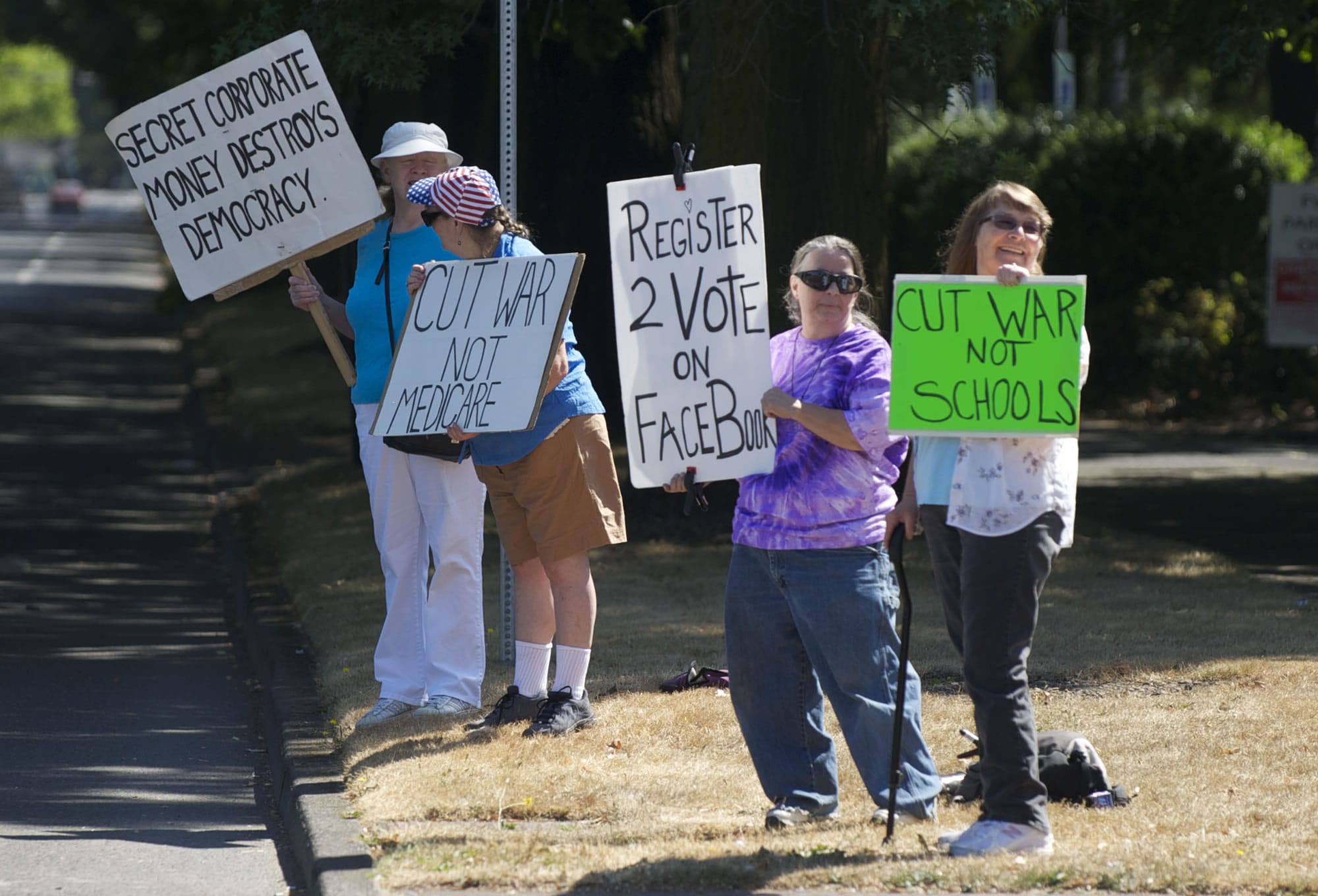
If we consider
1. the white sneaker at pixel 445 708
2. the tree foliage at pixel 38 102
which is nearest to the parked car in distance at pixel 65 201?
the tree foliage at pixel 38 102

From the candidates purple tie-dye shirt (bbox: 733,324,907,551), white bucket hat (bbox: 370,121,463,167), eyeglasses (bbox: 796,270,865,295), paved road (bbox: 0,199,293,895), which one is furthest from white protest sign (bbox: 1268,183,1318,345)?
eyeglasses (bbox: 796,270,865,295)

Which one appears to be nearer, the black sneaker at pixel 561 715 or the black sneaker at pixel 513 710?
the black sneaker at pixel 561 715

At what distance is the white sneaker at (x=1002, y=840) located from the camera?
4.81 meters

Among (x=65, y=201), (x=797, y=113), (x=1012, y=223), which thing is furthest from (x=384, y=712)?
(x=65, y=201)

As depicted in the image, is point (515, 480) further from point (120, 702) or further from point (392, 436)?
point (120, 702)

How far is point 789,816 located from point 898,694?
60cm

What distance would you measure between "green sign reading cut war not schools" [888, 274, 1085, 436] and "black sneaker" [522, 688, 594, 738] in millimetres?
2140

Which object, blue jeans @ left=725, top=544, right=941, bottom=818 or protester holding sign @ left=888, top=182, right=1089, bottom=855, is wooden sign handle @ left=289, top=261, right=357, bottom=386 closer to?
blue jeans @ left=725, top=544, right=941, bottom=818

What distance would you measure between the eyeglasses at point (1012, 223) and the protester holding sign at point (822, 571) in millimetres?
388

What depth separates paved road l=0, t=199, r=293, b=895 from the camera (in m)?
5.61

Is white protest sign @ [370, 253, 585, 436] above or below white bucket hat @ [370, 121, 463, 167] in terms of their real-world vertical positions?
below

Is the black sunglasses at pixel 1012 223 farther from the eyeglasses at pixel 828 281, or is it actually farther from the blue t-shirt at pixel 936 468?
the blue t-shirt at pixel 936 468

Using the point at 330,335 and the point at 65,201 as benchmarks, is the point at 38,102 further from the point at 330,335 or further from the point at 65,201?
the point at 330,335

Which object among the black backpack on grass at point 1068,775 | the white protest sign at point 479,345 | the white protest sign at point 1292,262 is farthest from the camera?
the white protest sign at point 1292,262
